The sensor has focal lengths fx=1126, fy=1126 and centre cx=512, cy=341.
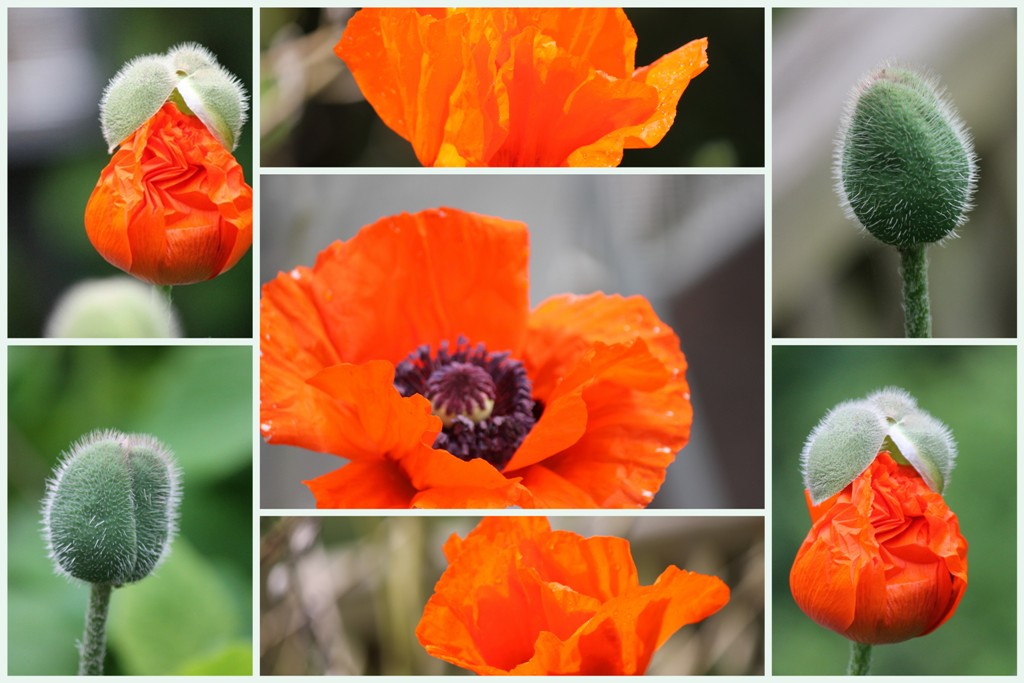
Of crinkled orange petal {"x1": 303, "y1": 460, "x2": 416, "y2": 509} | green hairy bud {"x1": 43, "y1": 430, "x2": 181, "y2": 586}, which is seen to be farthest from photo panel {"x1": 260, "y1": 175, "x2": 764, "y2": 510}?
green hairy bud {"x1": 43, "y1": 430, "x2": 181, "y2": 586}

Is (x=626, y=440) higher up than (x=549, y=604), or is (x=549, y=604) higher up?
(x=626, y=440)

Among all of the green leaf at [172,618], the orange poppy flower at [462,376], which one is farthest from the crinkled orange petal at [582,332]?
the green leaf at [172,618]

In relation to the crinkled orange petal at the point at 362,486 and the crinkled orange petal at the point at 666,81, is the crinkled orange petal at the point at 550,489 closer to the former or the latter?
the crinkled orange petal at the point at 362,486

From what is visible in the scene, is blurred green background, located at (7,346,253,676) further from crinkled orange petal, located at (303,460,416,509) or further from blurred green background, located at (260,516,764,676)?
crinkled orange petal, located at (303,460,416,509)

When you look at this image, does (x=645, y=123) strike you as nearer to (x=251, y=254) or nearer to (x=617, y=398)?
(x=617, y=398)

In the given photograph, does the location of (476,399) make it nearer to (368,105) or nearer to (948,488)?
(368,105)

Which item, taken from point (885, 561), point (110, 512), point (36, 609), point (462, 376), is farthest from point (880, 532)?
point (36, 609)

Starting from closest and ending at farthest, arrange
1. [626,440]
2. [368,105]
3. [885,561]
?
[885,561], [626,440], [368,105]

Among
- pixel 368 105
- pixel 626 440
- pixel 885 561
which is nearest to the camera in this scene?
pixel 885 561
